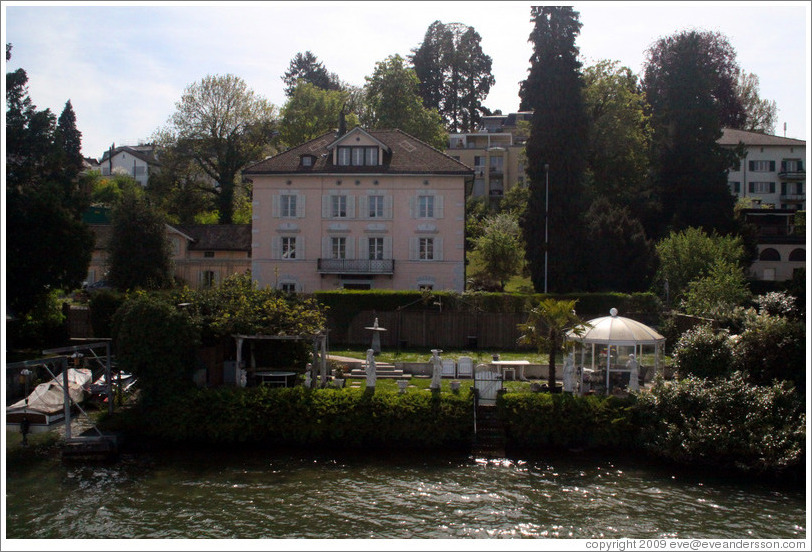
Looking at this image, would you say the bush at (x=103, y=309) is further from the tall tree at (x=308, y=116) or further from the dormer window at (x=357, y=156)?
the tall tree at (x=308, y=116)

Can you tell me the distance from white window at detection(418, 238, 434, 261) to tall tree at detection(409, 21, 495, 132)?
40.5 meters

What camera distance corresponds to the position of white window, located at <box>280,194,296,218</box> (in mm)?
44750

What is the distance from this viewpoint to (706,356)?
22.2m

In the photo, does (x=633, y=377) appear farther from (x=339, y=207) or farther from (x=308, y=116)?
(x=308, y=116)

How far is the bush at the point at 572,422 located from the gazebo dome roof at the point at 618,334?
2.62 metres

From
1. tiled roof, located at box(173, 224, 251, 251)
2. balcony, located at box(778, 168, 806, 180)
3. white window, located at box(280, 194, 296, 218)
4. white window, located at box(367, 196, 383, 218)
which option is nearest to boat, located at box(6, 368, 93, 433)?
white window, located at box(280, 194, 296, 218)

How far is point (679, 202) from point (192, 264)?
113 feet

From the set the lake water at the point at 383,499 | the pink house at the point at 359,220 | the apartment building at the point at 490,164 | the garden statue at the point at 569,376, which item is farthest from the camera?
the apartment building at the point at 490,164

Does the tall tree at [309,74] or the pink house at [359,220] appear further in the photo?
the tall tree at [309,74]

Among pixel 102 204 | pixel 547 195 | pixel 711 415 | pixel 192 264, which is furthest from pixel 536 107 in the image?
pixel 102 204

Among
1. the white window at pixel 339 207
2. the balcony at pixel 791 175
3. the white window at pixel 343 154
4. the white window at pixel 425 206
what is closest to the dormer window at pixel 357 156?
the white window at pixel 343 154

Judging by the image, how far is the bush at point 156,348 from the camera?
22.3 m

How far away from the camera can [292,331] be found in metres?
24.5

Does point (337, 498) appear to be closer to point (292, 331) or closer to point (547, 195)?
point (292, 331)
